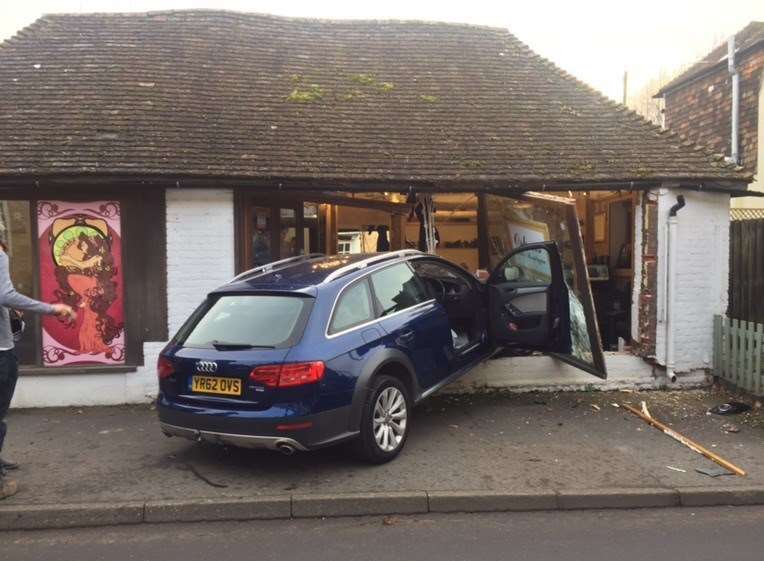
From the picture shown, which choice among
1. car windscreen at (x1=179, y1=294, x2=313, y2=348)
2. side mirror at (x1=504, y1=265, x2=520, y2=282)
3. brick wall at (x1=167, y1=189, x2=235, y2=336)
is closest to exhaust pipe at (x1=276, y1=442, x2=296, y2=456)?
car windscreen at (x1=179, y1=294, x2=313, y2=348)

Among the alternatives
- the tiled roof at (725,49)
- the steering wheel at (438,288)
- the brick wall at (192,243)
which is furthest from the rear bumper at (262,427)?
the tiled roof at (725,49)

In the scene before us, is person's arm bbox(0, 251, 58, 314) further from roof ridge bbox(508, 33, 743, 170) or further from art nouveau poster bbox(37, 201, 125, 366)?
roof ridge bbox(508, 33, 743, 170)

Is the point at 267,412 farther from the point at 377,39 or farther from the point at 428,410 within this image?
the point at 377,39

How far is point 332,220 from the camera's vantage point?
1034 centimetres

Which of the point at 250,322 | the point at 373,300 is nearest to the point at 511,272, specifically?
the point at 373,300

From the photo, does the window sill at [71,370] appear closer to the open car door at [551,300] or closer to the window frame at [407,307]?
the window frame at [407,307]

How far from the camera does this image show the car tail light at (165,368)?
212 inches

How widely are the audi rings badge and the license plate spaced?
59 millimetres

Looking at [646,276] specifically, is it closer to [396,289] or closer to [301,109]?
[396,289]

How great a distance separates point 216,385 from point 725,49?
572 inches

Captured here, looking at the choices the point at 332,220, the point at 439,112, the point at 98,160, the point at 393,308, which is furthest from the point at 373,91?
the point at 393,308

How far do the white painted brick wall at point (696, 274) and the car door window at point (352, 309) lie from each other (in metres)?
4.56

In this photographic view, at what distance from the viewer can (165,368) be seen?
5.44m

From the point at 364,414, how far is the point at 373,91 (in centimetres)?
642
